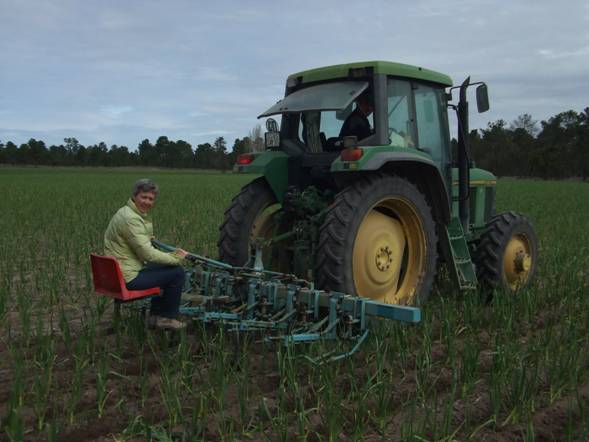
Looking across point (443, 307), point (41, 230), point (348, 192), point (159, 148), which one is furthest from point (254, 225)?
point (159, 148)

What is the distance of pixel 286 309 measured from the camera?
12.1ft

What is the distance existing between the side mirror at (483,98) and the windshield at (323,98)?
49.6 inches

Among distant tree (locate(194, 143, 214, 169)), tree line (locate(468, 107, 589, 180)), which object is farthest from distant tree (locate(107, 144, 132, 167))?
tree line (locate(468, 107, 589, 180))

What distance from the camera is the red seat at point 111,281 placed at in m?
3.58

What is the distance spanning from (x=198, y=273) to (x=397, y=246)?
1.65 meters

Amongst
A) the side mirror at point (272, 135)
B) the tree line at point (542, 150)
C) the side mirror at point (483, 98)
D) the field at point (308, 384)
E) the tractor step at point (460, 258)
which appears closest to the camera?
the field at point (308, 384)

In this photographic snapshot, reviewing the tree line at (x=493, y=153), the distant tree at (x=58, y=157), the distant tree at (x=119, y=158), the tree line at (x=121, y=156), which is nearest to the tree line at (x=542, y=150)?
the tree line at (x=493, y=153)

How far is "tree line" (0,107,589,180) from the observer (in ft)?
222

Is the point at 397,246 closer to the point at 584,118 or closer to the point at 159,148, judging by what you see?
the point at 584,118

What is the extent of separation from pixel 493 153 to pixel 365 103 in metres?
76.3

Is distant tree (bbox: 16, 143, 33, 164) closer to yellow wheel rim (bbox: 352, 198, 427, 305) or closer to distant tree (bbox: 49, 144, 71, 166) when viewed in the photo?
distant tree (bbox: 49, 144, 71, 166)

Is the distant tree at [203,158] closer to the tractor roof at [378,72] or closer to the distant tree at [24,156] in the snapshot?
the distant tree at [24,156]

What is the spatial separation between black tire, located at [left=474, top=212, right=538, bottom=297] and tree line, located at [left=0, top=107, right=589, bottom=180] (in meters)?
45.1

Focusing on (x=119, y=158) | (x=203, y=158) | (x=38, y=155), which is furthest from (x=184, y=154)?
(x=38, y=155)
